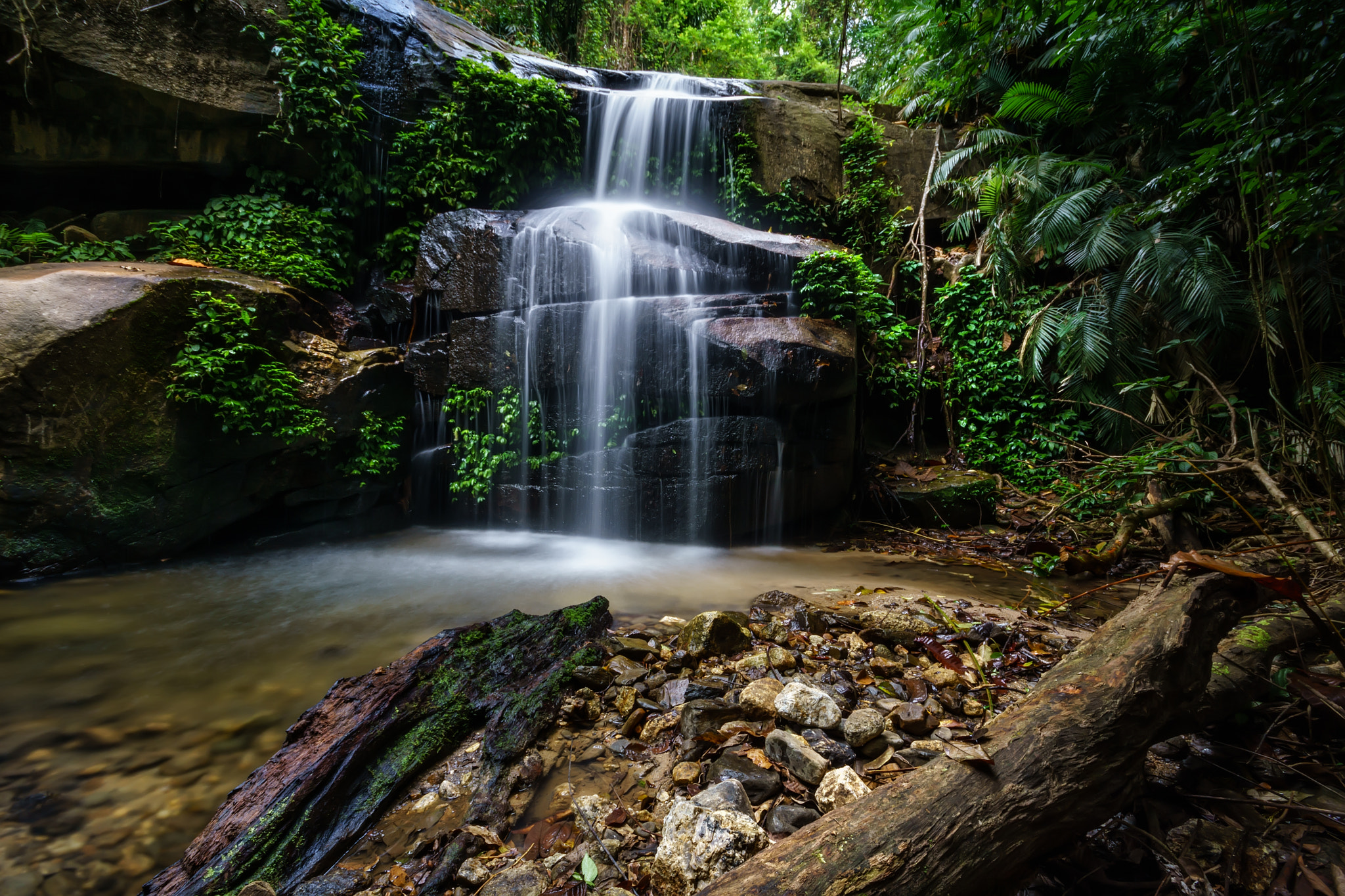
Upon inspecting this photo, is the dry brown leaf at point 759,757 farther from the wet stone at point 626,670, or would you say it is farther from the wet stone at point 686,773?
the wet stone at point 626,670

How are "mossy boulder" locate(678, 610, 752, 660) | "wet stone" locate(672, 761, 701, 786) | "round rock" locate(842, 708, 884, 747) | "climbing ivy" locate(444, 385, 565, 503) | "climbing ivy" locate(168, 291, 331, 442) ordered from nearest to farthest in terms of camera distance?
1. "wet stone" locate(672, 761, 701, 786)
2. "round rock" locate(842, 708, 884, 747)
3. "mossy boulder" locate(678, 610, 752, 660)
4. "climbing ivy" locate(168, 291, 331, 442)
5. "climbing ivy" locate(444, 385, 565, 503)

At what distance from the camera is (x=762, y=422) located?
5672mm

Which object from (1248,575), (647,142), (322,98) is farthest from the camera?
(647,142)

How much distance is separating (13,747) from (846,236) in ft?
33.3

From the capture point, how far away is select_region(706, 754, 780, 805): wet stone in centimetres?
187

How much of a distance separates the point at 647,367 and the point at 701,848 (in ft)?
15.8

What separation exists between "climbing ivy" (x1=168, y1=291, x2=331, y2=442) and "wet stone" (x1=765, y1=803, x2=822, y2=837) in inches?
237

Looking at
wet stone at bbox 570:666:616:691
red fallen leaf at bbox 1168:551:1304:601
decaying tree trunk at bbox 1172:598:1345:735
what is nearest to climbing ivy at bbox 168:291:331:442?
wet stone at bbox 570:666:616:691

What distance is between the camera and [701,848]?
59.3 inches

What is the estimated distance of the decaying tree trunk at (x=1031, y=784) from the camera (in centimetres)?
109

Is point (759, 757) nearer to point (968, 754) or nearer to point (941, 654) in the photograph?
point (968, 754)

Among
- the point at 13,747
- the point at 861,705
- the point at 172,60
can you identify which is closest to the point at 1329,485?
the point at 861,705

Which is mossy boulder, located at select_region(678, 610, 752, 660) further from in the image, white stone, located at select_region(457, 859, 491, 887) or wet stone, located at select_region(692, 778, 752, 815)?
white stone, located at select_region(457, 859, 491, 887)

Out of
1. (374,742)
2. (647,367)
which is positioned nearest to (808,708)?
(374,742)
